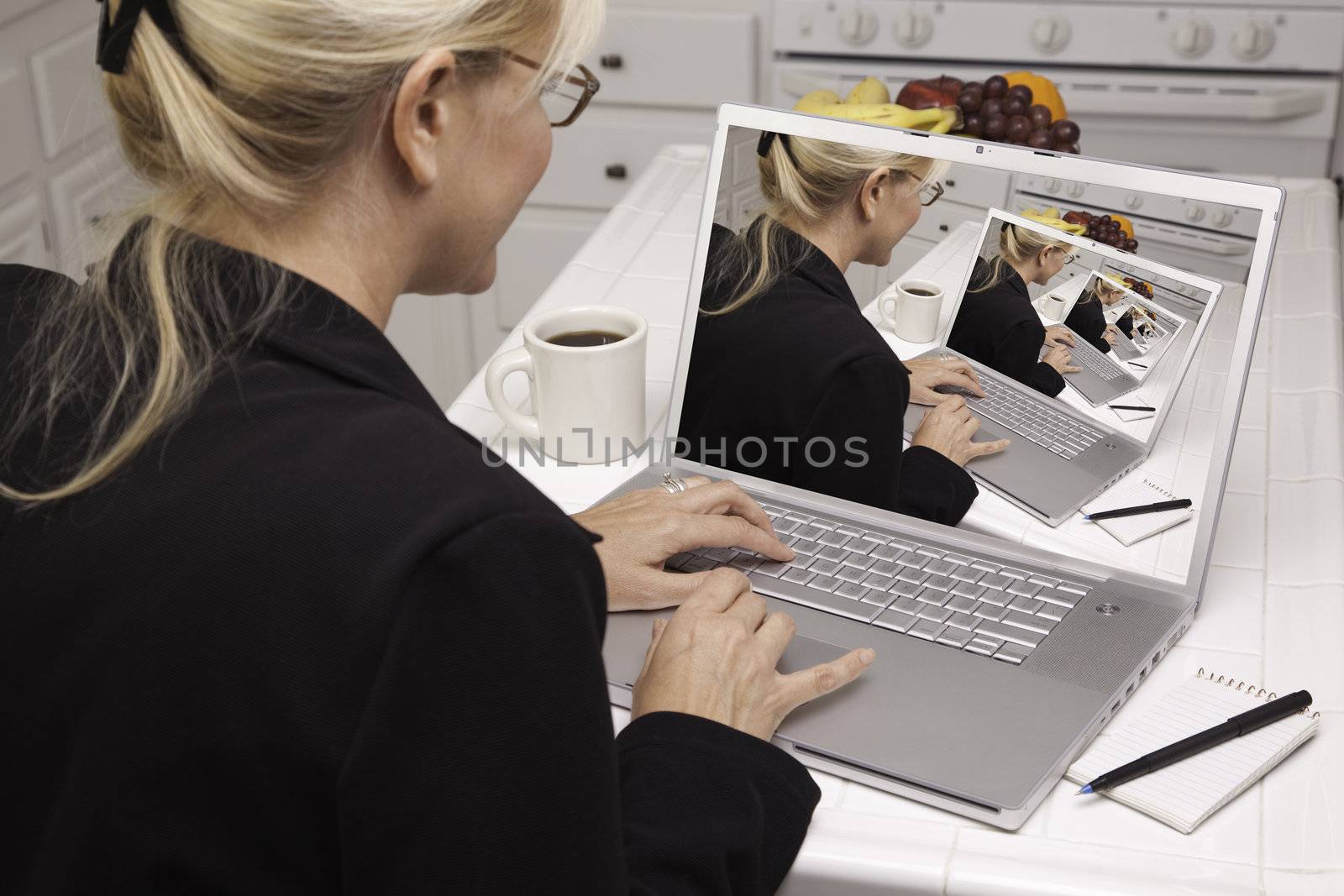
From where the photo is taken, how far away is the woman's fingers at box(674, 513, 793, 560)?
103 cm

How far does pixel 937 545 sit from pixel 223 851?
642 mm

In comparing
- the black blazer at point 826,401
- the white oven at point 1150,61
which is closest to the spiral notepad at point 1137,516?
the black blazer at point 826,401

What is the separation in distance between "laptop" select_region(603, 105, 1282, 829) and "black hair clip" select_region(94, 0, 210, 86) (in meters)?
0.45

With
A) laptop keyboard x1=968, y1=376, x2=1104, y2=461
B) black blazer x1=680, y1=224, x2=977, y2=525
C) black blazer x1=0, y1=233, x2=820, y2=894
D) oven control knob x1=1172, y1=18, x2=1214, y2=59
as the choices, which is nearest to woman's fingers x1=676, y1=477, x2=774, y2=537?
black blazer x1=680, y1=224, x2=977, y2=525

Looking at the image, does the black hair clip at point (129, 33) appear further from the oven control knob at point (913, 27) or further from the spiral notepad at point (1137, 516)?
the oven control knob at point (913, 27)

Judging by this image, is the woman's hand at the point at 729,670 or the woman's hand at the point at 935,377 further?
→ the woman's hand at the point at 935,377

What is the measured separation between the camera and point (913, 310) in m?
1.10

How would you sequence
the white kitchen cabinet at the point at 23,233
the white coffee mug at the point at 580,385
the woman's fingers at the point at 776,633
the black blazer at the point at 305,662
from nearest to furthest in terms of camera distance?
the black blazer at the point at 305,662, the woman's fingers at the point at 776,633, the white coffee mug at the point at 580,385, the white kitchen cabinet at the point at 23,233

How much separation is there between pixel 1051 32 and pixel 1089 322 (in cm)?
150

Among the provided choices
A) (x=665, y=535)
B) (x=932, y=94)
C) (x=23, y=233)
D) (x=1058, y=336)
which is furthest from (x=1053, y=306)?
(x=23, y=233)

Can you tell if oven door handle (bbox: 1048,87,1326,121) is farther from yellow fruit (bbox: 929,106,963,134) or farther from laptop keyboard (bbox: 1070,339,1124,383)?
laptop keyboard (bbox: 1070,339,1124,383)

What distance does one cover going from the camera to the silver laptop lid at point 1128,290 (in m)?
1.00

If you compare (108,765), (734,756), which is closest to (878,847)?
(734,756)

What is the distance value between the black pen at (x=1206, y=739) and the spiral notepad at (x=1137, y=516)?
0.18m
